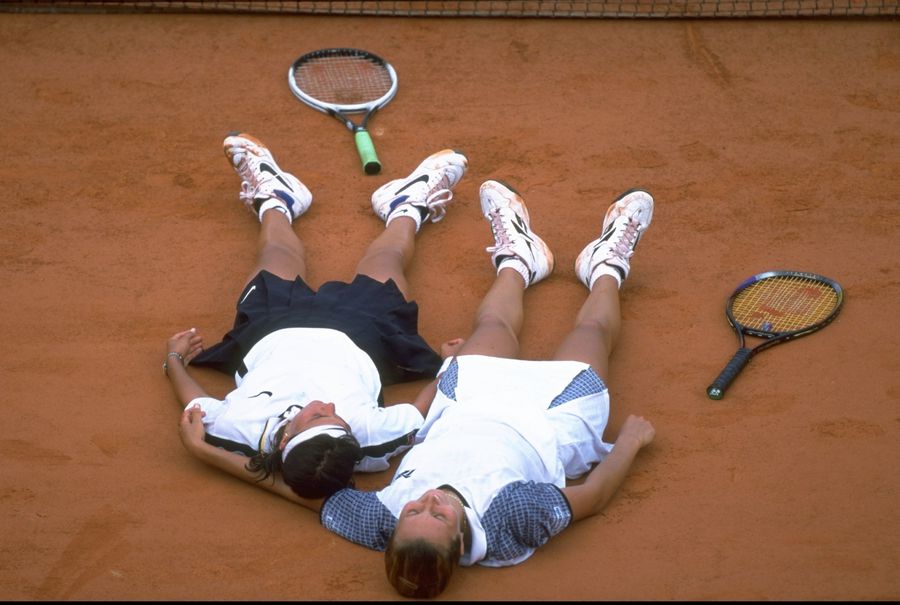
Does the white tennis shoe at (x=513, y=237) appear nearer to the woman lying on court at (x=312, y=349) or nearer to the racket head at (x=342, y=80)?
the woman lying on court at (x=312, y=349)

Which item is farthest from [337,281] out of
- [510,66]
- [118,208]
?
[510,66]

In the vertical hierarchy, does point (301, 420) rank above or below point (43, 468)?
above

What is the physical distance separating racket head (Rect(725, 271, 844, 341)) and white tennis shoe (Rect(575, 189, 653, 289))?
21.6 inches

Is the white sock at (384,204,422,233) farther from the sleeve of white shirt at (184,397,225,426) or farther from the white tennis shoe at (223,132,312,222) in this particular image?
the sleeve of white shirt at (184,397,225,426)

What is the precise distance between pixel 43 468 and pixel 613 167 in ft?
12.0

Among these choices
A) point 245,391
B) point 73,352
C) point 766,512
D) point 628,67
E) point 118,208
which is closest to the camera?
point 766,512

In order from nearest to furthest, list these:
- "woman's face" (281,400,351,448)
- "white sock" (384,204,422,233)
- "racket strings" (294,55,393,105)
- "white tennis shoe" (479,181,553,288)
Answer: "woman's face" (281,400,351,448)
"white tennis shoe" (479,181,553,288)
"white sock" (384,204,422,233)
"racket strings" (294,55,393,105)

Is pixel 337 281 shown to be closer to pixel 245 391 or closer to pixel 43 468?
pixel 245 391

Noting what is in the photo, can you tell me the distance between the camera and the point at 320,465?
4.79 meters

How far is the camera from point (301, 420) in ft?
16.2

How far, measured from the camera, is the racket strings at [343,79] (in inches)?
315

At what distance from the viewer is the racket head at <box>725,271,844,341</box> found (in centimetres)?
586

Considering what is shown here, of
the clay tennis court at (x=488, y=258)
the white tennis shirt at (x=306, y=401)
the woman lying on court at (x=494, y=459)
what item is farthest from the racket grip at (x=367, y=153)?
the white tennis shirt at (x=306, y=401)

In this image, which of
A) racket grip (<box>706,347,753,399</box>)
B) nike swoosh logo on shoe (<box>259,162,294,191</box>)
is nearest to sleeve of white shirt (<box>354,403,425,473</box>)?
racket grip (<box>706,347,753,399</box>)
